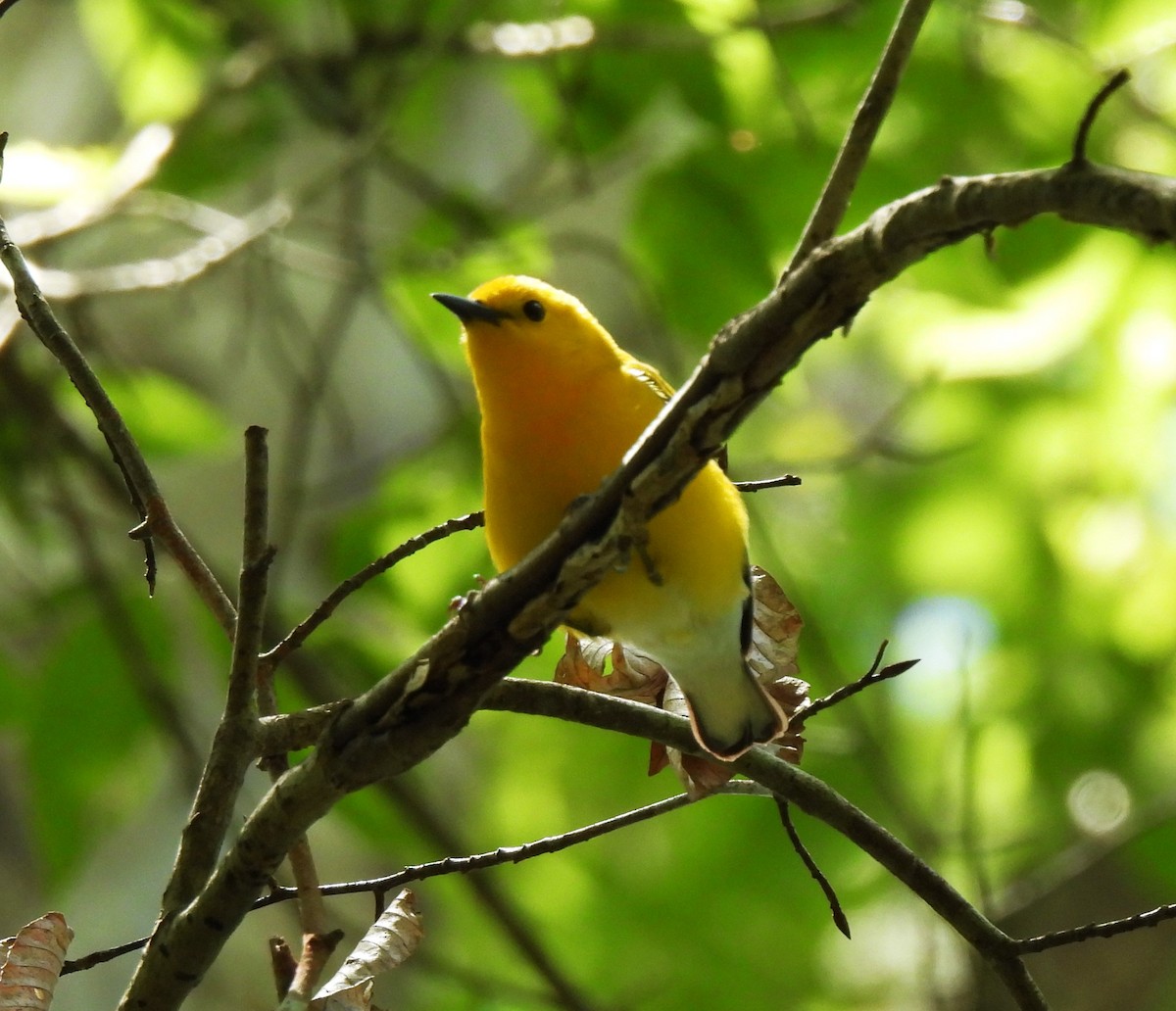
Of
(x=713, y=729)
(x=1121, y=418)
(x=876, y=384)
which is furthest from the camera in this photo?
(x=876, y=384)

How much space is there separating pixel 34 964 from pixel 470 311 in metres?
1.64

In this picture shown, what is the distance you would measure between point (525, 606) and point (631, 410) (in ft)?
3.73

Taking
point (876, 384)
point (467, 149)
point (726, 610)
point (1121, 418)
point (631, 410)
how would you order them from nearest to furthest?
point (631, 410)
point (726, 610)
point (1121, 418)
point (467, 149)
point (876, 384)

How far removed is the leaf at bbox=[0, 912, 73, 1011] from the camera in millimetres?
1573

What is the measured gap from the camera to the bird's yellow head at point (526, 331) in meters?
2.70

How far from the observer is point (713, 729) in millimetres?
2113

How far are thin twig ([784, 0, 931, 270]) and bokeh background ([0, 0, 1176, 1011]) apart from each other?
149 cm

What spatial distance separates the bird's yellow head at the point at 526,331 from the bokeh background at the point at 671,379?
0.40m

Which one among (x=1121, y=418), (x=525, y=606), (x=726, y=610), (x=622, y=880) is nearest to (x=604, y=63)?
(x=726, y=610)

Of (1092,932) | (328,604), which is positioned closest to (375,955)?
(328,604)

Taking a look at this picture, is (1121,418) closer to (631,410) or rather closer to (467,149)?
(631,410)

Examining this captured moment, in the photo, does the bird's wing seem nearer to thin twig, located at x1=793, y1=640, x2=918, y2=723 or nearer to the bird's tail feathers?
the bird's tail feathers

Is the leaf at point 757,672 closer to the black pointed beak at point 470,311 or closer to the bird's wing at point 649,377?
the bird's wing at point 649,377

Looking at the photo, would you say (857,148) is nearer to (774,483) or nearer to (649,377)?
(774,483)
